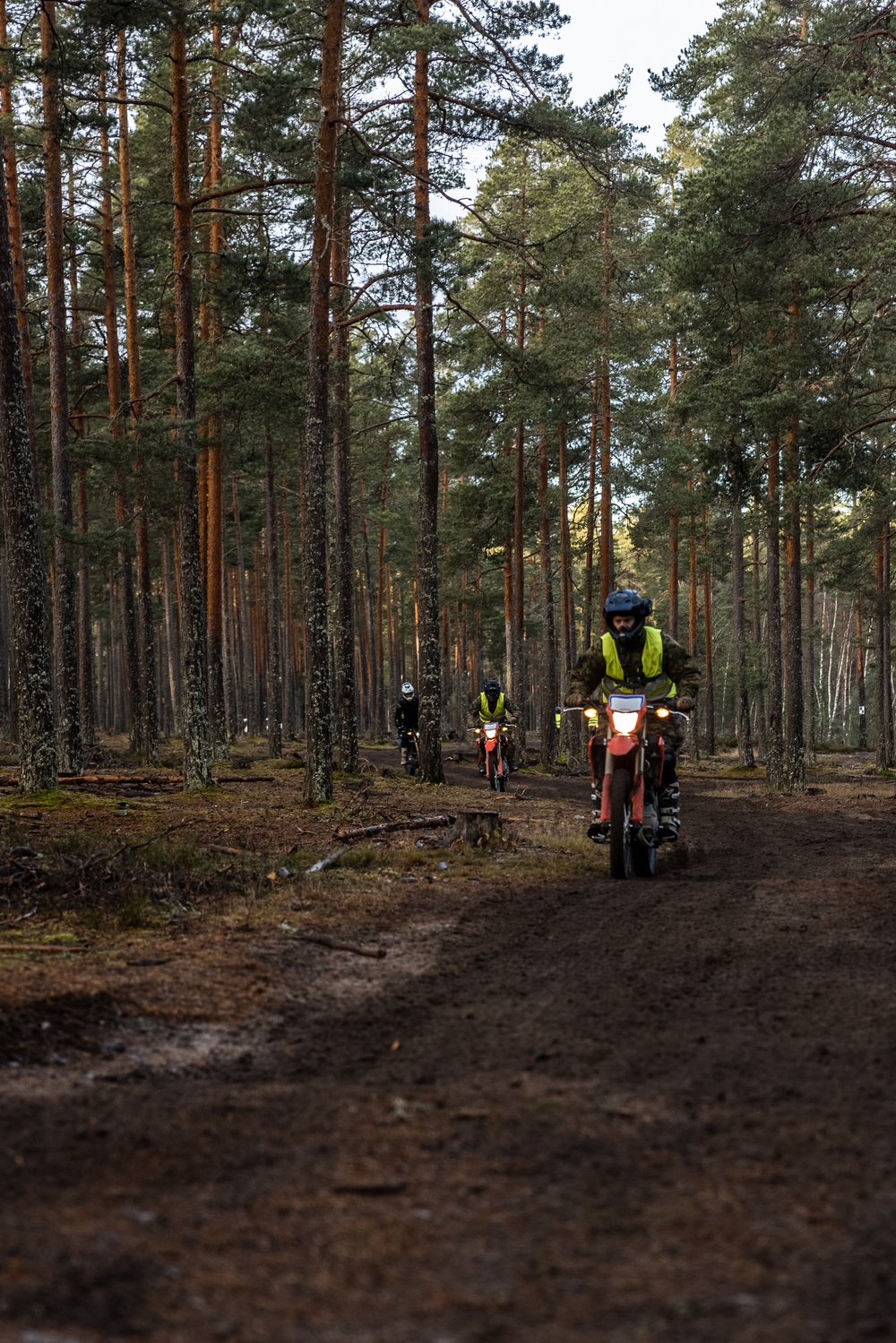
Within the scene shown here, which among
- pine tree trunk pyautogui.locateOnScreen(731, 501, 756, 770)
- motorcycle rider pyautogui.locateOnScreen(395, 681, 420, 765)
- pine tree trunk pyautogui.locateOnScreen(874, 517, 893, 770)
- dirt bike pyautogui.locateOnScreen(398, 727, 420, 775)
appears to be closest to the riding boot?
motorcycle rider pyautogui.locateOnScreen(395, 681, 420, 765)

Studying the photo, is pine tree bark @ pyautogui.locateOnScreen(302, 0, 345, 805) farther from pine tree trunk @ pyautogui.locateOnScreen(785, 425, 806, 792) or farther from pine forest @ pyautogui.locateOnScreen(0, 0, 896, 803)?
pine tree trunk @ pyautogui.locateOnScreen(785, 425, 806, 792)

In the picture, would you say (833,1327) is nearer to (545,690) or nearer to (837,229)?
(837,229)

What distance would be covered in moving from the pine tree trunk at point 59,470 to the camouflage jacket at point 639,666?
12.2 metres

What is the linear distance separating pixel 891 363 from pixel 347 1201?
984 inches

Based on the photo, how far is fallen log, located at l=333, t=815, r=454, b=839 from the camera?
43.1ft

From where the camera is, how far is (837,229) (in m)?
21.9

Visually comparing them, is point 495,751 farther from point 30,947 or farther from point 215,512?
point 30,947

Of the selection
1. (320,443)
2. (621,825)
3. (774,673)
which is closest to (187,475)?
(320,443)

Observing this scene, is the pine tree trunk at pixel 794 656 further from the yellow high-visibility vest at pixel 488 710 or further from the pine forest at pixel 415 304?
the yellow high-visibility vest at pixel 488 710

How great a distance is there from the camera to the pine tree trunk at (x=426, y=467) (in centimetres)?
2173

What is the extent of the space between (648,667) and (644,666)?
0.11 feet

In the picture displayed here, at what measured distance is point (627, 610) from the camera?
34.8 feet

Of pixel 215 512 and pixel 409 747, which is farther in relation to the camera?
pixel 215 512

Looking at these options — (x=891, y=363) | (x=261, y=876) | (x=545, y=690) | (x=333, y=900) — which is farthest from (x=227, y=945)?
(x=545, y=690)
